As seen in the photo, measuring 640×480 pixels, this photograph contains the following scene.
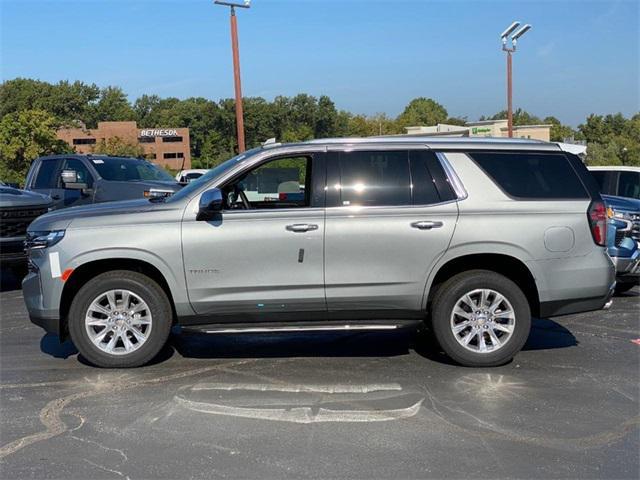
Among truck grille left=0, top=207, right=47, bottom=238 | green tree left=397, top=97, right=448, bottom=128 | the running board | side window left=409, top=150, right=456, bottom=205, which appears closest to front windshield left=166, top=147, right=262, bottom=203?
the running board

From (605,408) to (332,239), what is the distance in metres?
2.48

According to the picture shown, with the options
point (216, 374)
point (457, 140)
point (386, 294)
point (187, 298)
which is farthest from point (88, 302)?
point (457, 140)

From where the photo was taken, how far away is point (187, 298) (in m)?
5.54

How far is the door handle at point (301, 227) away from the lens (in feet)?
18.1

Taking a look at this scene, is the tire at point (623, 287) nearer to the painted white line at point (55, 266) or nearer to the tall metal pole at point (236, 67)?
the painted white line at point (55, 266)

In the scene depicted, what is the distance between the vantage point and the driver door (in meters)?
5.49

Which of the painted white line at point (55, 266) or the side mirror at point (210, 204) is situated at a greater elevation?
the side mirror at point (210, 204)

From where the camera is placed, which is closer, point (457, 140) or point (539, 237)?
point (539, 237)

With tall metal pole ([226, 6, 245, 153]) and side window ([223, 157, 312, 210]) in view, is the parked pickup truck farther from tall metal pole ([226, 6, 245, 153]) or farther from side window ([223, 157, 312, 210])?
tall metal pole ([226, 6, 245, 153])

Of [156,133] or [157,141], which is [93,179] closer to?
[156,133]

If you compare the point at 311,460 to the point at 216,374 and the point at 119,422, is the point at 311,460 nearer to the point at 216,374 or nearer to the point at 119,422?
the point at 119,422

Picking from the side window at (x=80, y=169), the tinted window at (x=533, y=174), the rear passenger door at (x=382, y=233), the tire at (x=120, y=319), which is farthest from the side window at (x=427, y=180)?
the side window at (x=80, y=169)

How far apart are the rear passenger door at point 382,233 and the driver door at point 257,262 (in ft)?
0.53

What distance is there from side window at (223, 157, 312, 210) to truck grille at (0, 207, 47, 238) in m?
4.96
